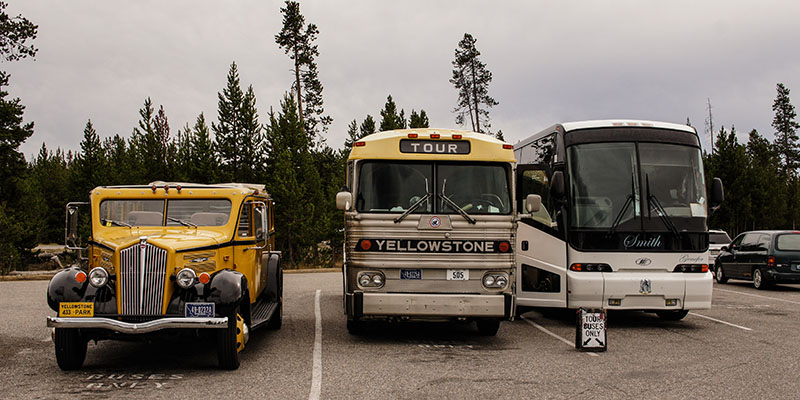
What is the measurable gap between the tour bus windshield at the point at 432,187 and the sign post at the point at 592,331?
1.83 meters

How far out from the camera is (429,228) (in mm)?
9688

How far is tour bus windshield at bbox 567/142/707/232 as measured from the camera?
11797mm

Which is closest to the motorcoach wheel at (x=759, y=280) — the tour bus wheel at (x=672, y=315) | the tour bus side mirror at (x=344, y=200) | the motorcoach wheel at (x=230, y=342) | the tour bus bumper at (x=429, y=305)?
the tour bus wheel at (x=672, y=315)

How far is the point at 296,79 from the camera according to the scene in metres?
55.8

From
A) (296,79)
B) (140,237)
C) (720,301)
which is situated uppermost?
(296,79)

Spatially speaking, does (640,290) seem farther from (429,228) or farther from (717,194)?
(429,228)

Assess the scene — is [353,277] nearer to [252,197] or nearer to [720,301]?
[252,197]

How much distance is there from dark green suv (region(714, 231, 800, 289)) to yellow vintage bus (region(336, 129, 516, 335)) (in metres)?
13.7

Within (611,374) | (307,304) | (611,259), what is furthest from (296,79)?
(611,374)

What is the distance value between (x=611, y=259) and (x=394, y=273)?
4.16 metres

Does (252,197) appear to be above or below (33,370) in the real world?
above

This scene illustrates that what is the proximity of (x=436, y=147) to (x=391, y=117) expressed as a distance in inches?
1941

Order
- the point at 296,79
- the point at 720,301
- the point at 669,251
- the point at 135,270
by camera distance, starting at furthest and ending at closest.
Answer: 1. the point at 296,79
2. the point at 720,301
3. the point at 669,251
4. the point at 135,270

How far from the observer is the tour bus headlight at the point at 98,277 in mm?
7820
